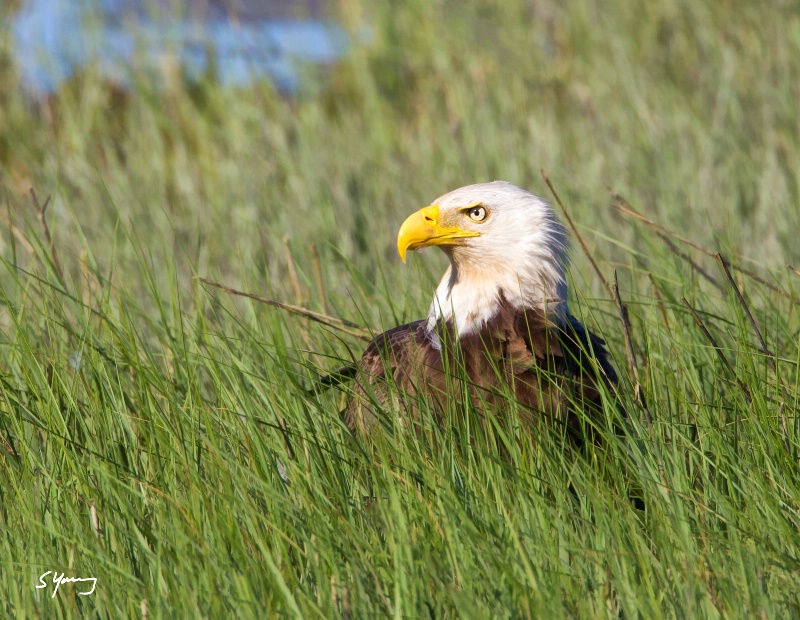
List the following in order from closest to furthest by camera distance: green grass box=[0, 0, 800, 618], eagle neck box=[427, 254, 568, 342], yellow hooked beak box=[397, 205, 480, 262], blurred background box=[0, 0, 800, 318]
→ green grass box=[0, 0, 800, 618] < eagle neck box=[427, 254, 568, 342] < yellow hooked beak box=[397, 205, 480, 262] < blurred background box=[0, 0, 800, 318]

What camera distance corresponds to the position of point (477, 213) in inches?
124

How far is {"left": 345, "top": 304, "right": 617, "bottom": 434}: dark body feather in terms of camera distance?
2.68 m

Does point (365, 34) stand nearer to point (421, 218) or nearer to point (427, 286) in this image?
point (427, 286)

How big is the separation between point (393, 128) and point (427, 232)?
13.8 feet

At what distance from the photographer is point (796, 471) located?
97.3 inches

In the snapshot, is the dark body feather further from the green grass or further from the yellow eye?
the yellow eye

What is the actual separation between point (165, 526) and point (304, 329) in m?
1.27

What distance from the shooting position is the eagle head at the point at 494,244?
3088 mm
